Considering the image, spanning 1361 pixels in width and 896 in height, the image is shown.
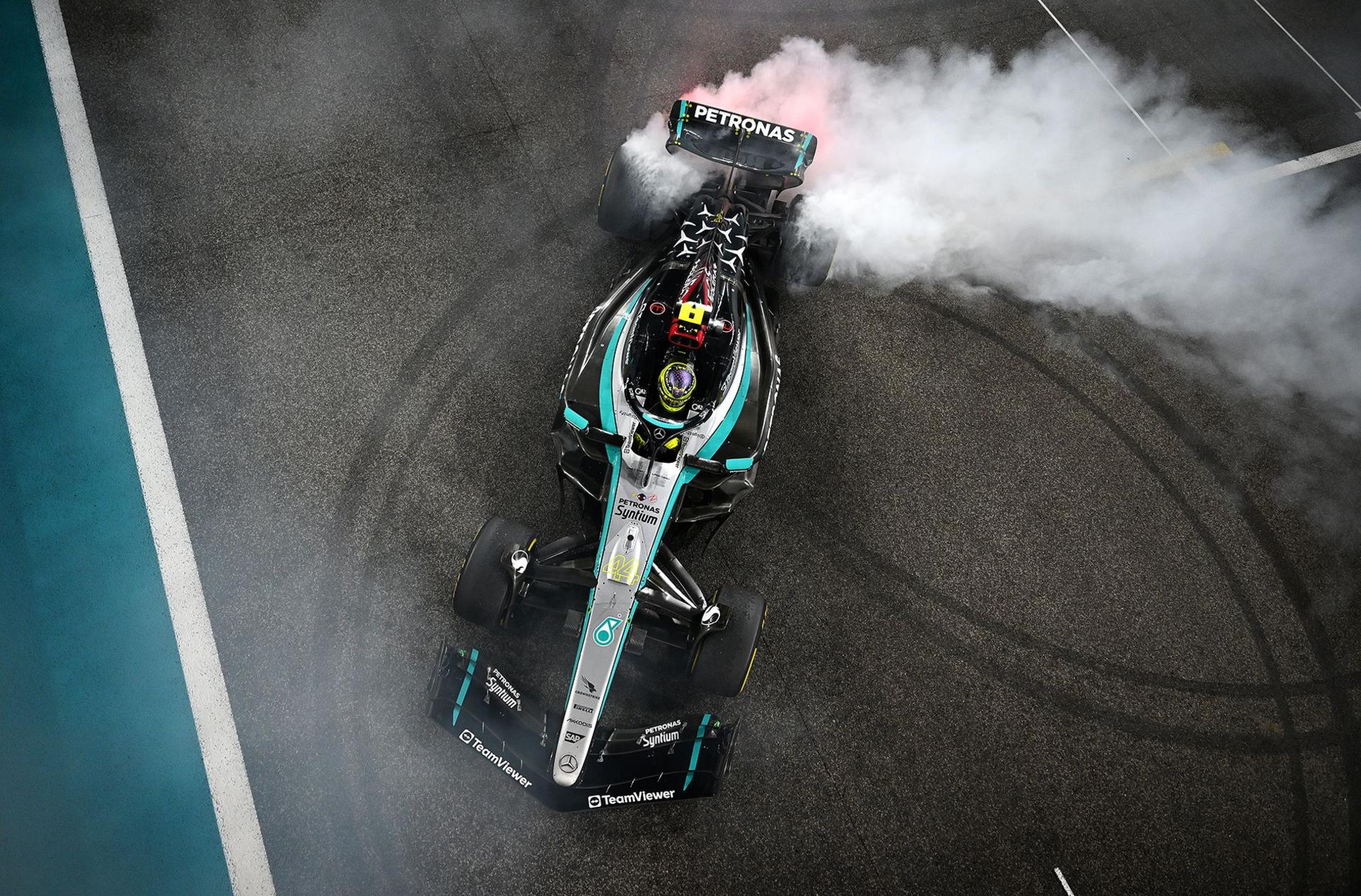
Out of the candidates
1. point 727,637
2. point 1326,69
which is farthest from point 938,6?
point 727,637

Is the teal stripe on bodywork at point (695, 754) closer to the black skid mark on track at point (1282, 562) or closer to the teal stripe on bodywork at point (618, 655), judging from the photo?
the teal stripe on bodywork at point (618, 655)

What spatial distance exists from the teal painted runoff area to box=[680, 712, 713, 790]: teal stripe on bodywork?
7.02ft

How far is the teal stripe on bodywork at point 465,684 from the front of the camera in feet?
12.1

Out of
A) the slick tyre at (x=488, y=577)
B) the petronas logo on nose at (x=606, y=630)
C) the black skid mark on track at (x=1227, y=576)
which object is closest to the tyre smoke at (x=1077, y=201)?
Result: the black skid mark on track at (x=1227, y=576)

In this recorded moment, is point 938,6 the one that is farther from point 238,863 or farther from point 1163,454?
point 238,863

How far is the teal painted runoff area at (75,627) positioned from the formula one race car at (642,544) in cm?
147

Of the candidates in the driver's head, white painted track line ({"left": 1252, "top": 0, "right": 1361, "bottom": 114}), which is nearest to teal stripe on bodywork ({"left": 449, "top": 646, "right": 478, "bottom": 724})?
the driver's head

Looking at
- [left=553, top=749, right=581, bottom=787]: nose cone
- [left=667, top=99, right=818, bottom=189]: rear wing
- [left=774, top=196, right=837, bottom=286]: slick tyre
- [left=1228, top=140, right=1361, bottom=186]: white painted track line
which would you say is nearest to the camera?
[left=553, top=749, right=581, bottom=787]: nose cone

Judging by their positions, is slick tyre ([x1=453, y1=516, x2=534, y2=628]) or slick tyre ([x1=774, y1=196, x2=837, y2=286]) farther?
slick tyre ([x1=774, y1=196, x2=837, y2=286])

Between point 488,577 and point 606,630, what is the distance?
66 centimetres

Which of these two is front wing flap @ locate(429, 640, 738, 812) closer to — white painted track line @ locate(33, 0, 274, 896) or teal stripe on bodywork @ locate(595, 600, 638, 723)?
teal stripe on bodywork @ locate(595, 600, 638, 723)

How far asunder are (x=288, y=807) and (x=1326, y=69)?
902cm

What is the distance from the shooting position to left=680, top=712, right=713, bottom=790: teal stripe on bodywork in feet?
12.1

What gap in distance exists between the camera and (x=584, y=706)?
3.65 metres
